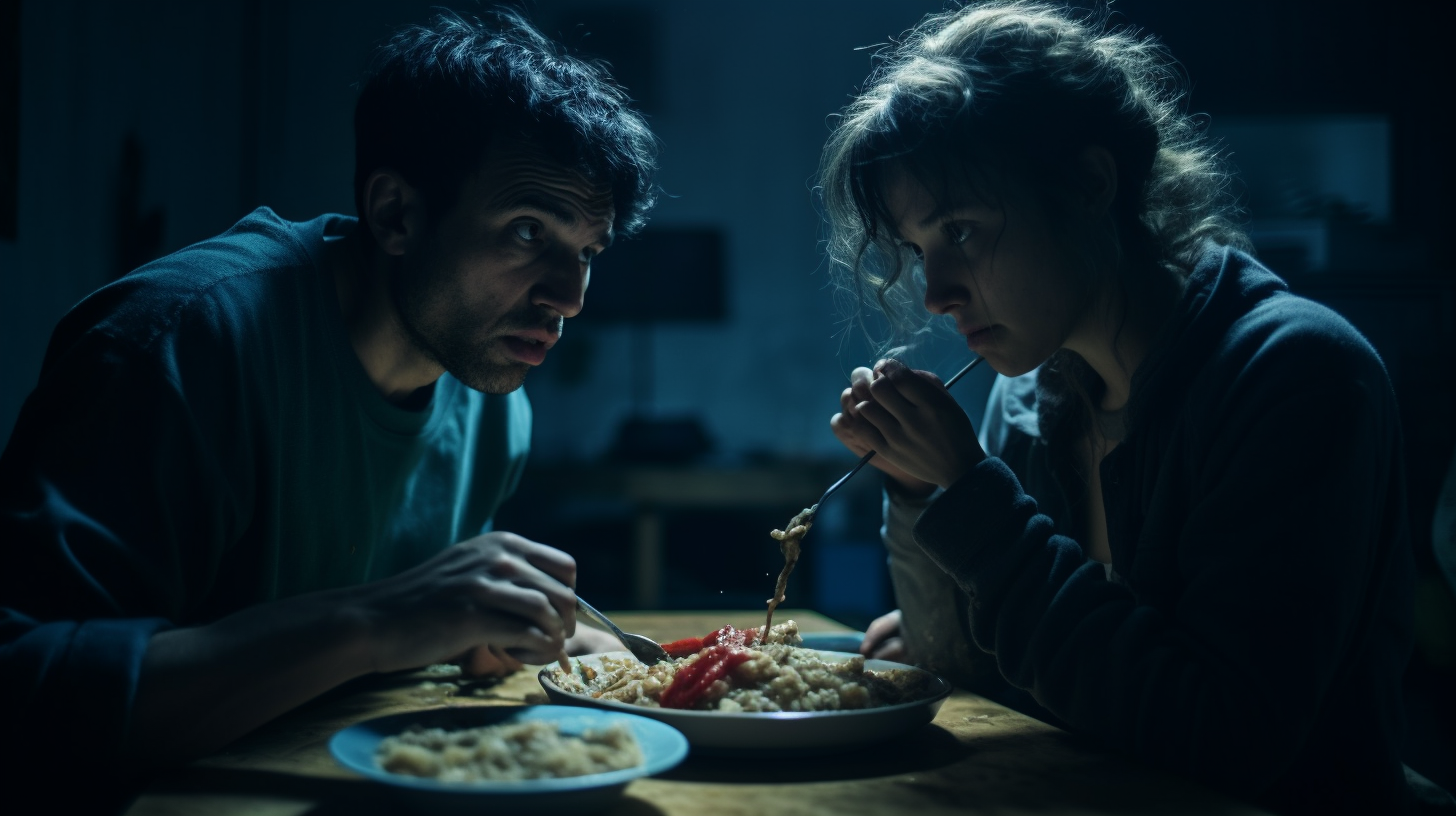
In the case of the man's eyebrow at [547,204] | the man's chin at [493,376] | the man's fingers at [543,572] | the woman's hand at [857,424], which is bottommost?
the man's fingers at [543,572]

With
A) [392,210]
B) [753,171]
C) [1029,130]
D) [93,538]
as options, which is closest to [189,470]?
[93,538]

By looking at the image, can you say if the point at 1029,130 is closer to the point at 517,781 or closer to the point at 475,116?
the point at 475,116

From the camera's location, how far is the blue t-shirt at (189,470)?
2.92 ft

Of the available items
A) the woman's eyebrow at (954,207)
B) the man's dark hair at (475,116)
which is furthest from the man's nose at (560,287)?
the woman's eyebrow at (954,207)

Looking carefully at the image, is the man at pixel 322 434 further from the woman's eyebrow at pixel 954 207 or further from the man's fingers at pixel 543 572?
the woman's eyebrow at pixel 954 207

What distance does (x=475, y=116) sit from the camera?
4.54 feet

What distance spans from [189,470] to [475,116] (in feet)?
1.91

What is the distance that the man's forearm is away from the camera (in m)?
0.89

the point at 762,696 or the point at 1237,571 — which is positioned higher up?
the point at 1237,571

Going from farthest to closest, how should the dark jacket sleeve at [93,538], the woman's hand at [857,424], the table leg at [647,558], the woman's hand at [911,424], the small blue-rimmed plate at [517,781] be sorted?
the table leg at [647,558]
the woman's hand at [857,424]
the woman's hand at [911,424]
the dark jacket sleeve at [93,538]
the small blue-rimmed plate at [517,781]

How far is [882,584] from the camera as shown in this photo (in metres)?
4.30

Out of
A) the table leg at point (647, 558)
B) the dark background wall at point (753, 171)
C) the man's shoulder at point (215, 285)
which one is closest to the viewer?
the man's shoulder at point (215, 285)

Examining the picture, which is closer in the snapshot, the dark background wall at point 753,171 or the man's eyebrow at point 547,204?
the man's eyebrow at point 547,204

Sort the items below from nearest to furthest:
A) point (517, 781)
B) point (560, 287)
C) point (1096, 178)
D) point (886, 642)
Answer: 1. point (517, 781)
2. point (1096, 178)
3. point (560, 287)
4. point (886, 642)
